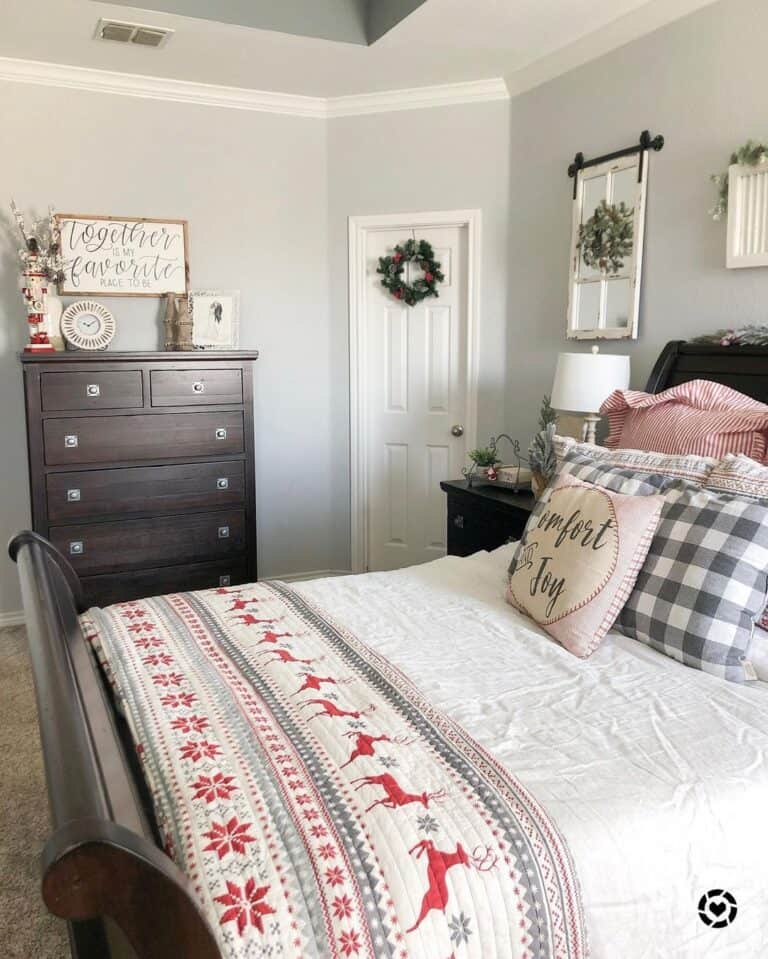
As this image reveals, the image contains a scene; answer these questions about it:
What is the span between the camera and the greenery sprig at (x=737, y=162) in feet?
9.06

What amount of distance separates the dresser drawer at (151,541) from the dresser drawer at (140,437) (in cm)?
30

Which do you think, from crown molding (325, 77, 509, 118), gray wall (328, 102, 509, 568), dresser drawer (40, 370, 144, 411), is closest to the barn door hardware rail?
gray wall (328, 102, 509, 568)

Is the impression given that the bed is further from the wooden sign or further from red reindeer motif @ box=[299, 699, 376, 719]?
the wooden sign

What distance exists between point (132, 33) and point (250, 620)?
9.10ft

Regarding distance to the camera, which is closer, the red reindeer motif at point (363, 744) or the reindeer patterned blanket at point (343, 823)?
the reindeer patterned blanket at point (343, 823)

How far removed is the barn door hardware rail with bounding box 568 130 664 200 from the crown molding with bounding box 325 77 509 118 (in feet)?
2.38

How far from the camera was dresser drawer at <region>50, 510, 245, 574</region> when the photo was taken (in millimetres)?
3666

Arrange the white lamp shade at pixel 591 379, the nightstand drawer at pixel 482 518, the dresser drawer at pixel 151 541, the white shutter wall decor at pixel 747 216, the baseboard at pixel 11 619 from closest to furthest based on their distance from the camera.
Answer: the white shutter wall decor at pixel 747 216 → the white lamp shade at pixel 591 379 → the nightstand drawer at pixel 482 518 → the dresser drawer at pixel 151 541 → the baseboard at pixel 11 619

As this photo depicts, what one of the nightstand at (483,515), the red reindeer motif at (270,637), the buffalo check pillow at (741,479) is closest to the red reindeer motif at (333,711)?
the red reindeer motif at (270,637)

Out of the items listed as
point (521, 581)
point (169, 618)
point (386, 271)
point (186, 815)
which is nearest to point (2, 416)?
point (386, 271)

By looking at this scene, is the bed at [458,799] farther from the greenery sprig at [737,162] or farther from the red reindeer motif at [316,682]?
the greenery sprig at [737,162]

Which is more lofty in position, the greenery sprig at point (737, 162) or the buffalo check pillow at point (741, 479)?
the greenery sprig at point (737, 162)

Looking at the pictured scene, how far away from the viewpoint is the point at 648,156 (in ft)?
10.8

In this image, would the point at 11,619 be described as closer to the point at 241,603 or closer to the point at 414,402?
the point at 414,402
